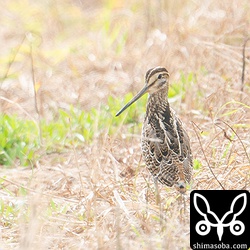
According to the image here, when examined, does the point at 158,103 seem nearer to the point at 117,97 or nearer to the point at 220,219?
the point at 220,219

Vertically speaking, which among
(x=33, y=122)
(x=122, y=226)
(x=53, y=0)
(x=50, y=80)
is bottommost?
(x=122, y=226)

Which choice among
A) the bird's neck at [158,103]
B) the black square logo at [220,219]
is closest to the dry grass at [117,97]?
the black square logo at [220,219]

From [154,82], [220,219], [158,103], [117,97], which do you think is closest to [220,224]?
[220,219]

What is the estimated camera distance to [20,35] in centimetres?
1137

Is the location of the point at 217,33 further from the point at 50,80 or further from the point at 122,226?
the point at 122,226

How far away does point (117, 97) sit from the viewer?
880 centimetres

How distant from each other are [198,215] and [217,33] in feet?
15.2

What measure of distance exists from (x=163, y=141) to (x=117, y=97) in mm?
3035

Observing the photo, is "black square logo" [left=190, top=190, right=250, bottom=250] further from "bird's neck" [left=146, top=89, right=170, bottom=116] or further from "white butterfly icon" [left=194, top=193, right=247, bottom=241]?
"bird's neck" [left=146, top=89, right=170, bottom=116]

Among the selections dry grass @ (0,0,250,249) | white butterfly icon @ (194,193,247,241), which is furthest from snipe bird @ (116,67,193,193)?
white butterfly icon @ (194,193,247,241)

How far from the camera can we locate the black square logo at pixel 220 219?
5.06 metres

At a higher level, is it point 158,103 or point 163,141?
point 158,103

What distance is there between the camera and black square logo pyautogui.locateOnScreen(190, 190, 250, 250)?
5.06 metres

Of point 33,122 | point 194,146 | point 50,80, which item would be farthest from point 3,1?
point 194,146
